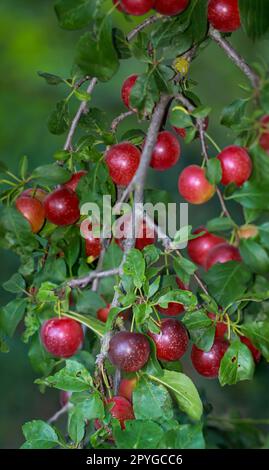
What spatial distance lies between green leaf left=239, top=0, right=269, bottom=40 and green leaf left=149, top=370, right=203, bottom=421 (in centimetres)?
41

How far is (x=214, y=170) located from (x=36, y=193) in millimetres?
292

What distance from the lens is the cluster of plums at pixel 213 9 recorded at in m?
0.73

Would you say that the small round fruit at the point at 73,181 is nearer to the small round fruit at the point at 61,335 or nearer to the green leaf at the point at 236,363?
the small round fruit at the point at 61,335

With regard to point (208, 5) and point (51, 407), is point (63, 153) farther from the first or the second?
point (51, 407)

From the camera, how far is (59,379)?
76 centimetres

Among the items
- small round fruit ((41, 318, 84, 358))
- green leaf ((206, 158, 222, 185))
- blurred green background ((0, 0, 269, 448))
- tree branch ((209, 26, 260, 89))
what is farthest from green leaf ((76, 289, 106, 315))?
blurred green background ((0, 0, 269, 448))

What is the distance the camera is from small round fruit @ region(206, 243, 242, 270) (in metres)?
0.88

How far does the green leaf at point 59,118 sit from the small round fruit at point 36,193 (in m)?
0.09

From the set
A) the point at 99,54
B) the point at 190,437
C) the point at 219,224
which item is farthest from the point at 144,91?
the point at 190,437

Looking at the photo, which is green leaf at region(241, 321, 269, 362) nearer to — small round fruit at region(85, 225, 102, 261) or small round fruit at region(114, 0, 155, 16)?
small round fruit at region(85, 225, 102, 261)

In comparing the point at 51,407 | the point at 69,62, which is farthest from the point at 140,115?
the point at 51,407

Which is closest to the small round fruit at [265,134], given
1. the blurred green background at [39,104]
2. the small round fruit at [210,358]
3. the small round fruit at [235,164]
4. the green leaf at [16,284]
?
the small round fruit at [235,164]
